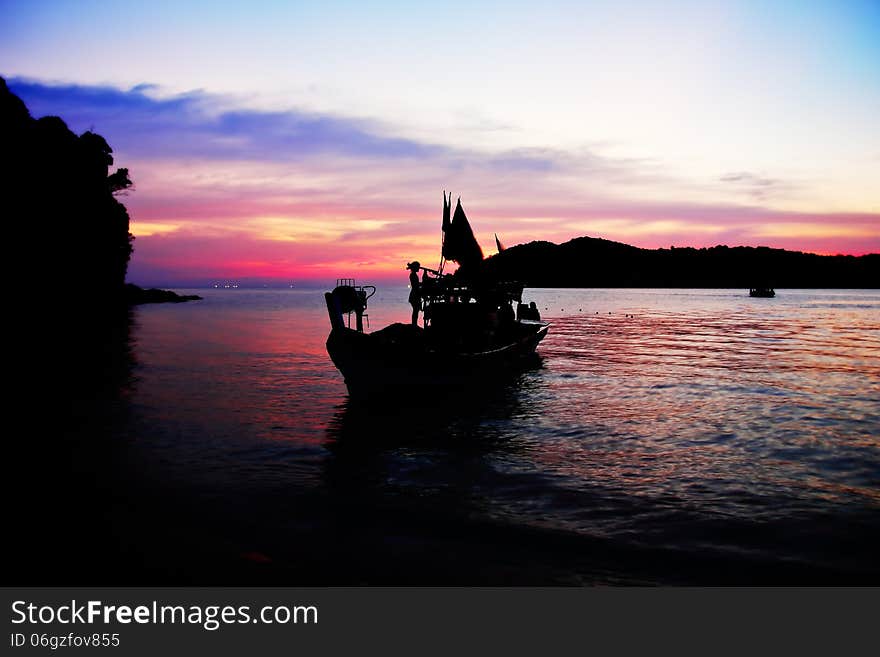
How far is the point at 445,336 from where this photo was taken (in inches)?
864

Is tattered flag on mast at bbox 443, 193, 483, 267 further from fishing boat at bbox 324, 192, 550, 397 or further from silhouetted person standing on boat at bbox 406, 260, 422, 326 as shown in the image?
silhouetted person standing on boat at bbox 406, 260, 422, 326

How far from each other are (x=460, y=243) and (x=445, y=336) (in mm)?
5357

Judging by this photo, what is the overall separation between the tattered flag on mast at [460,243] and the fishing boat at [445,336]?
1.8 inches

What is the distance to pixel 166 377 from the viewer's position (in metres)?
24.2

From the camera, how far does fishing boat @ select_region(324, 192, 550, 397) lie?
57.2ft

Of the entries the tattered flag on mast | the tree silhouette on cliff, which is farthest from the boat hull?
the tree silhouette on cliff

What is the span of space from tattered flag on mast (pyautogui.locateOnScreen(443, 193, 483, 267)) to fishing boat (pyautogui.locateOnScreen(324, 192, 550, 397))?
0.15 feet

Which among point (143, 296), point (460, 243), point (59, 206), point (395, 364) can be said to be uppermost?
point (59, 206)

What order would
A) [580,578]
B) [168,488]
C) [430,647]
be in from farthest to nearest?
1. [168,488]
2. [580,578]
3. [430,647]

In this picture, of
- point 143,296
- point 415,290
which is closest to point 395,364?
point 415,290

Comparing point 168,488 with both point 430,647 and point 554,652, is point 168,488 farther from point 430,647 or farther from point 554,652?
point 554,652

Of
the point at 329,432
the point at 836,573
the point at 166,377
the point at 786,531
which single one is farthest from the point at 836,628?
the point at 166,377

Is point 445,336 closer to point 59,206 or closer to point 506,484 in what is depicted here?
point 506,484

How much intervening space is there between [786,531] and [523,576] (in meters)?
4.31
